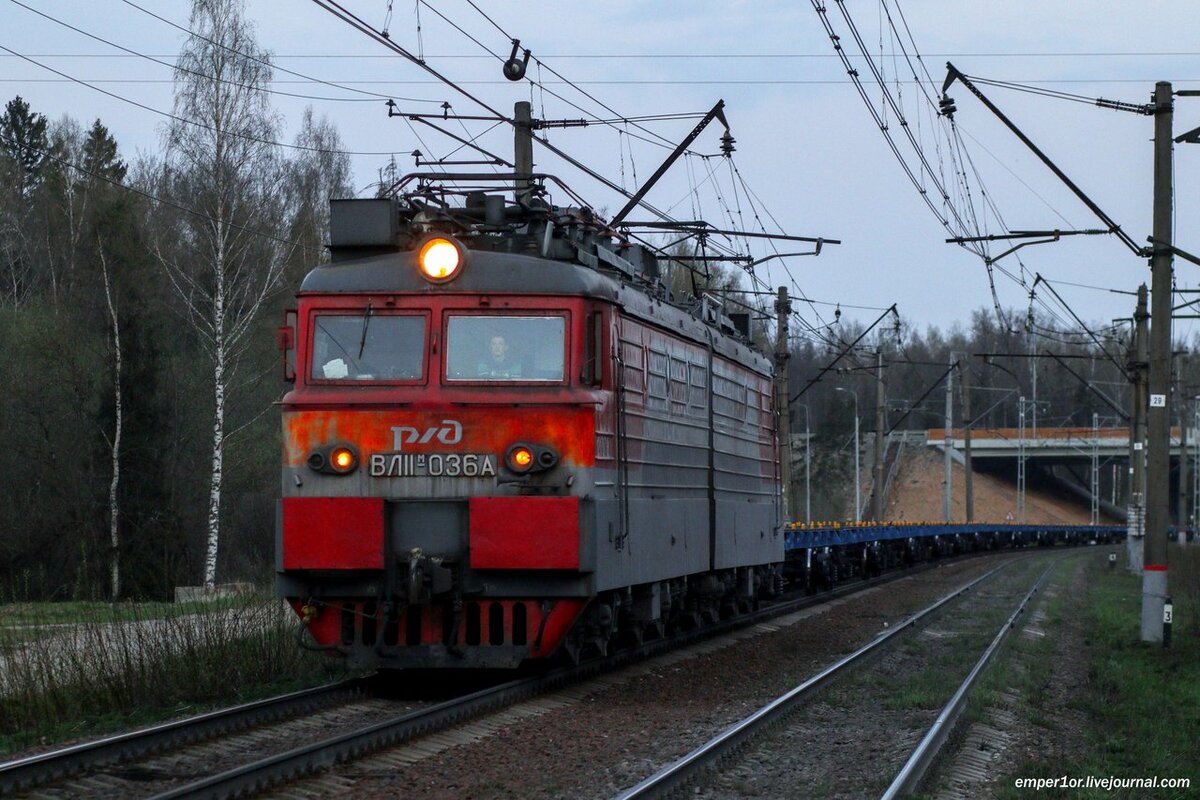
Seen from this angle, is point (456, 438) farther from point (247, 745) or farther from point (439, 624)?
point (247, 745)

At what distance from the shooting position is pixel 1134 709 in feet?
38.9

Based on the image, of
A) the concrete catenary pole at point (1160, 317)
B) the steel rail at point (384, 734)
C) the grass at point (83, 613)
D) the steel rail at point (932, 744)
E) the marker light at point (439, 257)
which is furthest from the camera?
the concrete catenary pole at point (1160, 317)

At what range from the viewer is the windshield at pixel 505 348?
1120 centimetres

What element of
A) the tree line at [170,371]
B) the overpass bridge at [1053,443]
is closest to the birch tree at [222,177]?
the tree line at [170,371]

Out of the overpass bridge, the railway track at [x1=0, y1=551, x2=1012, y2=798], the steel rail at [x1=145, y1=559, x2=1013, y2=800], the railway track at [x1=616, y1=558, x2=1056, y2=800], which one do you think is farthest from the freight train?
the overpass bridge

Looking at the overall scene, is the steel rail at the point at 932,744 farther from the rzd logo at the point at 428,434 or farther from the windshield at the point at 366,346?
the windshield at the point at 366,346

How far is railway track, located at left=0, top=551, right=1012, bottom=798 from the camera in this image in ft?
25.2

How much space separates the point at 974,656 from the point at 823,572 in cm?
1271

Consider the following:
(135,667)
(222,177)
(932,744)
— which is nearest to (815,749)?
(932,744)

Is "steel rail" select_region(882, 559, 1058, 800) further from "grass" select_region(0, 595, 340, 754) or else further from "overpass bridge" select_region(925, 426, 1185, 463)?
"overpass bridge" select_region(925, 426, 1185, 463)

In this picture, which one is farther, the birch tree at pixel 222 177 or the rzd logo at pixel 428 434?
the birch tree at pixel 222 177

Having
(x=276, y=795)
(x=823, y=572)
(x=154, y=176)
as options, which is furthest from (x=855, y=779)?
(x=154, y=176)

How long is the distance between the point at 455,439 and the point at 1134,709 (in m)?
5.65

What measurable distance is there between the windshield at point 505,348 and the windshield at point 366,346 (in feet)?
0.88
